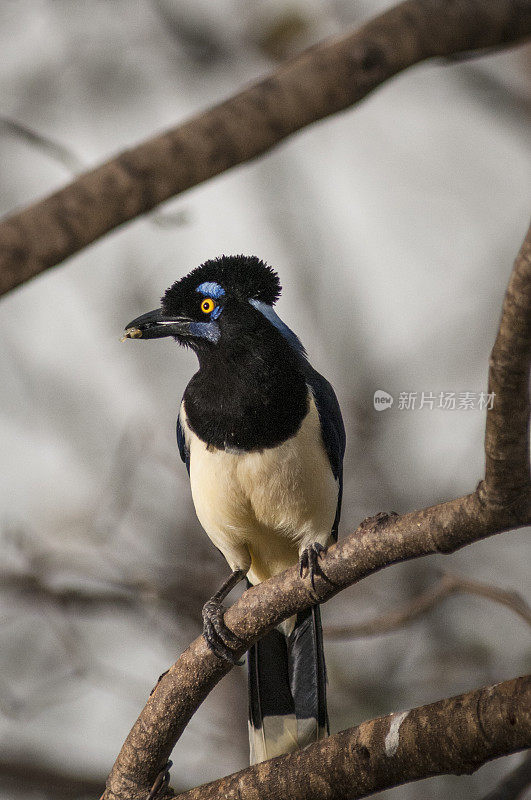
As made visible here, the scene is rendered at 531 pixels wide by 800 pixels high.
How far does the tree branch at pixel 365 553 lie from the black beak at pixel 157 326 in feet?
3.75

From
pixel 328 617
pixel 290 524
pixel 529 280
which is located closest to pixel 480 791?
pixel 328 617

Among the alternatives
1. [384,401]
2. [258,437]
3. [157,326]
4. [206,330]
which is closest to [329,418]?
[258,437]

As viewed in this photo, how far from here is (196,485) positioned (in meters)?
3.81

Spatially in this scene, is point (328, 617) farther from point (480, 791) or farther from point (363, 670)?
point (480, 791)

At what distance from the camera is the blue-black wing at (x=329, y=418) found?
3830 millimetres

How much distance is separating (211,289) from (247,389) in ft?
1.42

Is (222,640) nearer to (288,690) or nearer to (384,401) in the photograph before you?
(288,690)

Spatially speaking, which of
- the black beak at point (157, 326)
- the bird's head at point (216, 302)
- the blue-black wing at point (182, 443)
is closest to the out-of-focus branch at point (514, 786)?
the blue-black wing at point (182, 443)

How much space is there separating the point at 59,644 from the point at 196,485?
10.00ft

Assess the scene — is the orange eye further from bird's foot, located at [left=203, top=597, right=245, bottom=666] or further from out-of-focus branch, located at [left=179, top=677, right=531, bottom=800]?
out-of-focus branch, located at [left=179, top=677, right=531, bottom=800]

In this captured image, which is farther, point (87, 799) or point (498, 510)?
point (87, 799)

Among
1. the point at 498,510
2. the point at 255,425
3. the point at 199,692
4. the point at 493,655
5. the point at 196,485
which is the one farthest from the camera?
the point at 493,655

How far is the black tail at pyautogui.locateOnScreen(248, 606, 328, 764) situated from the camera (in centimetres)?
376

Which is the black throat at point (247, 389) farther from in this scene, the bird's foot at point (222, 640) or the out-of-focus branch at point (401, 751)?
the out-of-focus branch at point (401, 751)
